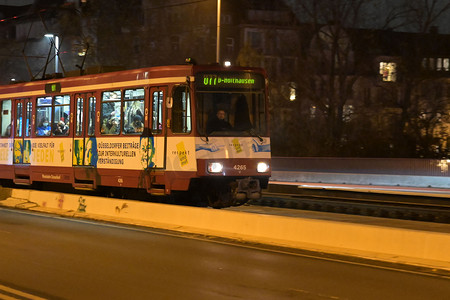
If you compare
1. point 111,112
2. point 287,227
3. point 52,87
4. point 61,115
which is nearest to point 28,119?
point 52,87

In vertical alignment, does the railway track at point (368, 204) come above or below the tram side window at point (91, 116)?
below

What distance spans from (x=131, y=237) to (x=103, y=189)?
6344 mm

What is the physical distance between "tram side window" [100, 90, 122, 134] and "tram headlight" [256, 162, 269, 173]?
3.84 meters

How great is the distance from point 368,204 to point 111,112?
7836 mm

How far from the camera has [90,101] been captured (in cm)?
1936

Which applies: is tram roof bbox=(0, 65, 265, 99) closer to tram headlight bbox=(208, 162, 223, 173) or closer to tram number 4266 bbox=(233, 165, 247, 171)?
tram headlight bbox=(208, 162, 223, 173)

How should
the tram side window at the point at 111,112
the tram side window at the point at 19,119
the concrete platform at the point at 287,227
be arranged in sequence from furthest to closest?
1. the tram side window at the point at 19,119
2. the tram side window at the point at 111,112
3. the concrete platform at the point at 287,227

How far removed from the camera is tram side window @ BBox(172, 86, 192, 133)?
53.9 feet

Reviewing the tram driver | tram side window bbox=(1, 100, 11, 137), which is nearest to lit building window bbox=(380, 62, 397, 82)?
tram side window bbox=(1, 100, 11, 137)

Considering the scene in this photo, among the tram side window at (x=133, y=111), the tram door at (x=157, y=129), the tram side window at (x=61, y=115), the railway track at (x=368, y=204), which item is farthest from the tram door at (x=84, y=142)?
the railway track at (x=368, y=204)

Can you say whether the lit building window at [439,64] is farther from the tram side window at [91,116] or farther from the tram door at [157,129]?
the tram door at [157,129]

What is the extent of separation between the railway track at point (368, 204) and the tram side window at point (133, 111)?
5079 mm

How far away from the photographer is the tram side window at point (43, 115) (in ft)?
69.0

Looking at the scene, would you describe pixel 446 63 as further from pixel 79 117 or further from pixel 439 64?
pixel 79 117
